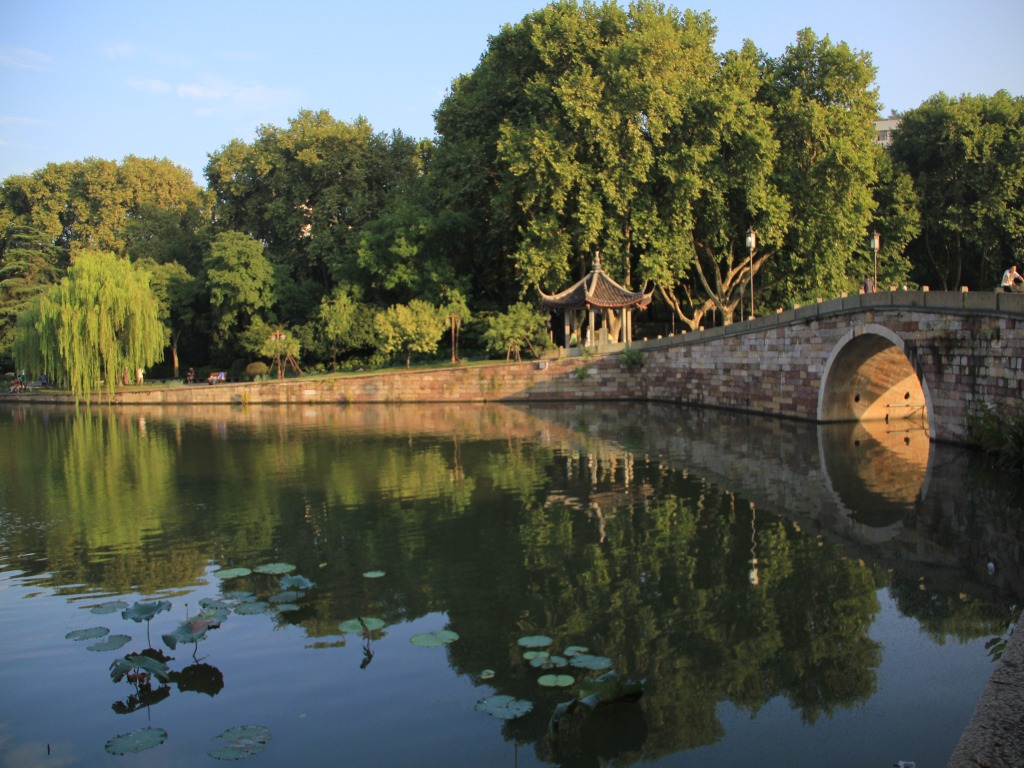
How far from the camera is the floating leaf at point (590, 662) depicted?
6.93 m

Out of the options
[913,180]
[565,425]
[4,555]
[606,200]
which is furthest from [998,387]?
[913,180]

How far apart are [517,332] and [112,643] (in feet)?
88.7

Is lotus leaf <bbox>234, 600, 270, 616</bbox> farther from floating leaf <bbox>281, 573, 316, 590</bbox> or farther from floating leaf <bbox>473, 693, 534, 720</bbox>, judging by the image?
floating leaf <bbox>473, 693, 534, 720</bbox>

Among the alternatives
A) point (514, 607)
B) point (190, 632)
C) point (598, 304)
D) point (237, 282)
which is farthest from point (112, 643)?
point (237, 282)

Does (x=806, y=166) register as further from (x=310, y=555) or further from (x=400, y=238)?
(x=310, y=555)

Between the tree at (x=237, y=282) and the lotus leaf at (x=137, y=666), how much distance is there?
3441 centimetres

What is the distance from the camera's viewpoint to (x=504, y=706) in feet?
21.0

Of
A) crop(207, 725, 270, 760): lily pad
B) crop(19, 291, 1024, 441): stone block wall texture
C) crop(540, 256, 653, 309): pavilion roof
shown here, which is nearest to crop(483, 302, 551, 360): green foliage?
crop(19, 291, 1024, 441): stone block wall texture

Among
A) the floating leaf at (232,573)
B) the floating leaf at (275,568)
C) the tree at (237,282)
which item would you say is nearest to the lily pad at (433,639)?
the floating leaf at (275,568)

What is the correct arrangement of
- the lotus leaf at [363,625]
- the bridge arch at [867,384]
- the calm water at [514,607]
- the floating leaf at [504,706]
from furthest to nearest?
the bridge arch at [867,384] → the lotus leaf at [363,625] → the floating leaf at [504,706] → the calm water at [514,607]

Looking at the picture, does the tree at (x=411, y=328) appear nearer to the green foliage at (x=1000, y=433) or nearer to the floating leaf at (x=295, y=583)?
the green foliage at (x=1000, y=433)

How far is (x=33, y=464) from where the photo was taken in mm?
19531

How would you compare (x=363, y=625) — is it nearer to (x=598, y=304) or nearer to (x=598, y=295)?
(x=598, y=304)

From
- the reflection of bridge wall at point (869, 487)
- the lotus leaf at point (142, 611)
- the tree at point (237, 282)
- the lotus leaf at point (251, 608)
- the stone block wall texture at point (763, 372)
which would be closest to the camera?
the lotus leaf at point (142, 611)
